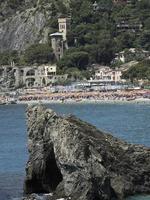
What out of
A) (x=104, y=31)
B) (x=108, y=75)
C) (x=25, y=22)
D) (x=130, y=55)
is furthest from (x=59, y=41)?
(x=108, y=75)

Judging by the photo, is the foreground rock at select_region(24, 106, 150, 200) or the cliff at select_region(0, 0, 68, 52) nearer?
the foreground rock at select_region(24, 106, 150, 200)

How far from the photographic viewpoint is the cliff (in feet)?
536

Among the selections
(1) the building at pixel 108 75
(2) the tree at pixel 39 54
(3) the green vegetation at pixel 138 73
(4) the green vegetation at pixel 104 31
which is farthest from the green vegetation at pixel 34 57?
(3) the green vegetation at pixel 138 73

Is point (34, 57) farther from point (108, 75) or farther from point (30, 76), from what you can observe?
point (108, 75)

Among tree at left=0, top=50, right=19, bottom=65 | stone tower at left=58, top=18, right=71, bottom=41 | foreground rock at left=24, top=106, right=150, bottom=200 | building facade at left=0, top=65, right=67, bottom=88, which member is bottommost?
building facade at left=0, top=65, right=67, bottom=88

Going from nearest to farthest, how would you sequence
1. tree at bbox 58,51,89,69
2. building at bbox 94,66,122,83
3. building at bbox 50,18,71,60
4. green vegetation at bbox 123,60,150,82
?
1. green vegetation at bbox 123,60,150,82
2. building at bbox 94,66,122,83
3. tree at bbox 58,51,89,69
4. building at bbox 50,18,71,60

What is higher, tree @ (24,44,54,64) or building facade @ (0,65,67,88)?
tree @ (24,44,54,64)

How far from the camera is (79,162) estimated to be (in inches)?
945

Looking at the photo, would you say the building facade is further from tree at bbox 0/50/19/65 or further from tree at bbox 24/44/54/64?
tree at bbox 0/50/19/65

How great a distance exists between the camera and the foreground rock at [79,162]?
2408cm

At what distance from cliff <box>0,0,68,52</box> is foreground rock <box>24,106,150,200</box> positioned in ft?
440

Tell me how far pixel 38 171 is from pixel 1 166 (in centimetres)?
1026

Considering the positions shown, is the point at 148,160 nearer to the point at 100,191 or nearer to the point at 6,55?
the point at 100,191

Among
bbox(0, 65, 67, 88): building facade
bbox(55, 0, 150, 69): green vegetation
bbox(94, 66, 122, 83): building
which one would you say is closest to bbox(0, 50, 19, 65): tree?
bbox(0, 65, 67, 88): building facade
